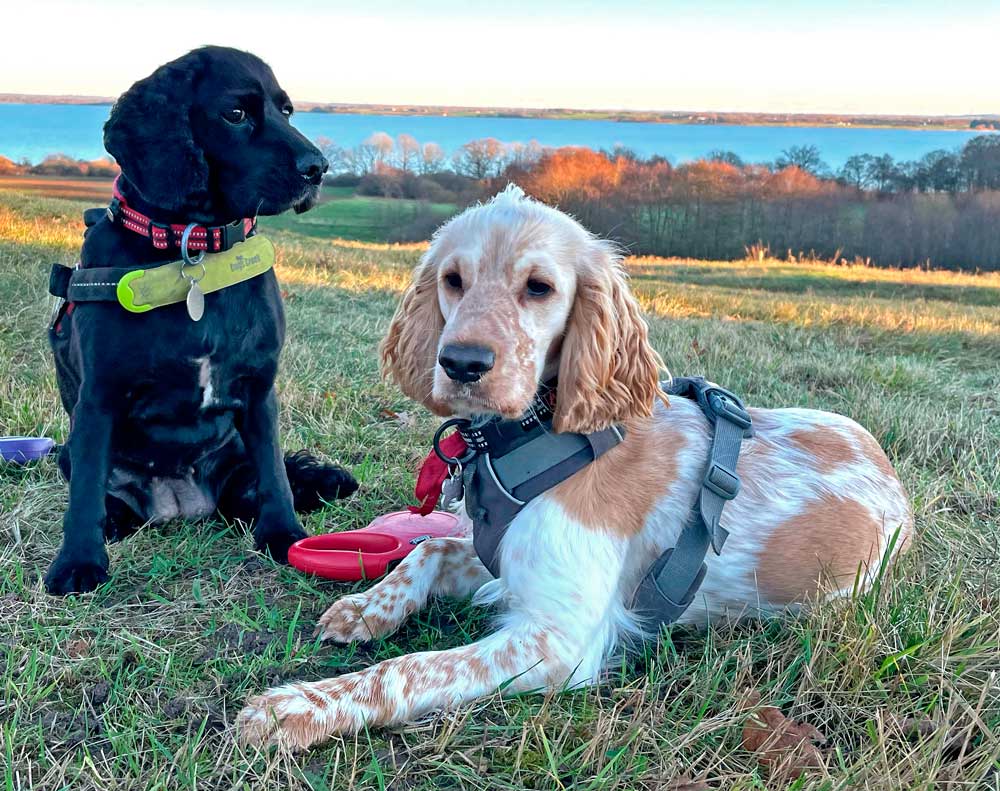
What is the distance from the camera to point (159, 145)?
3043 mm

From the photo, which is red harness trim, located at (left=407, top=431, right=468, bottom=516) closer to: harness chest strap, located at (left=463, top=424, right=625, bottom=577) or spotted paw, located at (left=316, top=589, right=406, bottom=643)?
harness chest strap, located at (left=463, top=424, right=625, bottom=577)

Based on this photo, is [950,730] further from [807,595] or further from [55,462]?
[55,462]

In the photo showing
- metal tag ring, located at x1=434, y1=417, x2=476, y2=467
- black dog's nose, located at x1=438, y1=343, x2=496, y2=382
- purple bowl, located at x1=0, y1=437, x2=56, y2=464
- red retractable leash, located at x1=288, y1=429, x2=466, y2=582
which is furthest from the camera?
purple bowl, located at x1=0, y1=437, x2=56, y2=464

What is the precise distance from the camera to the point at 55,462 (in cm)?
400

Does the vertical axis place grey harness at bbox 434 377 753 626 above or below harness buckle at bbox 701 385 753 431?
below

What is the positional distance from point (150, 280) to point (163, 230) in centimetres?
21

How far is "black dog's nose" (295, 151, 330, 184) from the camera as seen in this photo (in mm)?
3201

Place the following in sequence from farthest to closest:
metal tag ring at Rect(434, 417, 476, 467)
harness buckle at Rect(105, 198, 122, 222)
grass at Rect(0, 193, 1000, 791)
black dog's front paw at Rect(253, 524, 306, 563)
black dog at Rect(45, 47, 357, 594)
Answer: black dog's front paw at Rect(253, 524, 306, 563) < harness buckle at Rect(105, 198, 122, 222) < black dog at Rect(45, 47, 357, 594) < metal tag ring at Rect(434, 417, 476, 467) < grass at Rect(0, 193, 1000, 791)

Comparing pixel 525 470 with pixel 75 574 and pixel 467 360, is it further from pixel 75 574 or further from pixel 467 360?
pixel 75 574

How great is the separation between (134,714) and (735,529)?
1848 mm

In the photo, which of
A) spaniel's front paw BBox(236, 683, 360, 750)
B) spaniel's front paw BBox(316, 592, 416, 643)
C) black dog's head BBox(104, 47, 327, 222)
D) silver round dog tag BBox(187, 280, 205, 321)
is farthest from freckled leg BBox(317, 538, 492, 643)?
black dog's head BBox(104, 47, 327, 222)

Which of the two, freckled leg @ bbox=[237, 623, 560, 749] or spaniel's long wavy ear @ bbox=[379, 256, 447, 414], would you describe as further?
spaniel's long wavy ear @ bbox=[379, 256, 447, 414]

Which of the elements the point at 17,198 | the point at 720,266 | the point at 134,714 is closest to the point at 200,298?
the point at 134,714

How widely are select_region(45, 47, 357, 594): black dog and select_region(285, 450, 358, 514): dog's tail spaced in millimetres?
388
